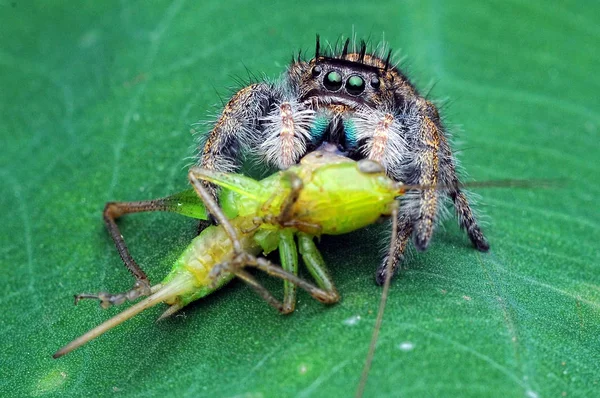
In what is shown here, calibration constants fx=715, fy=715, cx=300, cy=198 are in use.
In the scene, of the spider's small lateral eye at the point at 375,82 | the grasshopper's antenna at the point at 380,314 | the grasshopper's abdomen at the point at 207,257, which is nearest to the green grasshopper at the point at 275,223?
the grasshopper's abdomen at the point at 207,257

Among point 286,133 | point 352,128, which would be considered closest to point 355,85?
point 352,128

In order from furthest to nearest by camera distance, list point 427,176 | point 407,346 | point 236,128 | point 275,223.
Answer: point 236,128 < point 427,176 < point 275,223 < point 407,346

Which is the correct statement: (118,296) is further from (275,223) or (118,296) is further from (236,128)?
(236,128)

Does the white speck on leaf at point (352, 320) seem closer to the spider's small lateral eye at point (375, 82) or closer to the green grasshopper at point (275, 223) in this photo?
the green grasshopper at point (275, 223)

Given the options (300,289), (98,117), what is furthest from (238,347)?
(98,117)

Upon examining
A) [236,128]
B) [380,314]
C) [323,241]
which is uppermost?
[236,128]

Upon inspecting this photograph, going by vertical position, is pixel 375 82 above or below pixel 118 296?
above

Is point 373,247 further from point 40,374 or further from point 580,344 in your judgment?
point 40,374

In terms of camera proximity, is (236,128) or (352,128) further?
(236,128)
